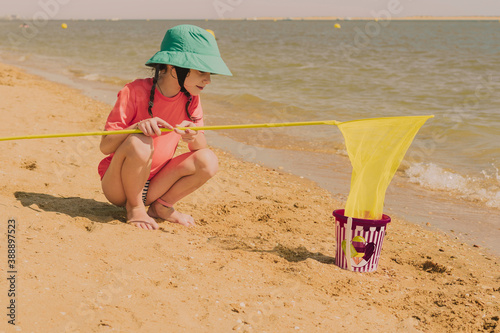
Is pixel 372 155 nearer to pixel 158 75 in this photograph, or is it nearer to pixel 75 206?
pixel 158 75

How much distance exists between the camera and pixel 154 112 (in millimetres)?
3029

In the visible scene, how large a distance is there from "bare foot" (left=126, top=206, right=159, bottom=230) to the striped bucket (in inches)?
45.6

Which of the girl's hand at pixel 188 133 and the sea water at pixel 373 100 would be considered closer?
the girl's hand at pixel 188 133

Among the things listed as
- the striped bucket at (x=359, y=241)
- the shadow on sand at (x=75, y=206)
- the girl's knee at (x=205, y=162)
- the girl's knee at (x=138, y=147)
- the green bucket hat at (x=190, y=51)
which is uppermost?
the green bucket hat at (x=190, y=51)

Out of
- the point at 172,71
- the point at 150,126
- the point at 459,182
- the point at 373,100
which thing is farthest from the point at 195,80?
the point at 373,100

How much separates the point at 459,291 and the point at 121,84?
9.98 m

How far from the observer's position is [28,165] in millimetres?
4023

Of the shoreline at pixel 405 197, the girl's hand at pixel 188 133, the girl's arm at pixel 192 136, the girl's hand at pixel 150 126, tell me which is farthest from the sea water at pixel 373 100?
the girl's hand at pixel 150 126

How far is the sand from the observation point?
7.09 ft

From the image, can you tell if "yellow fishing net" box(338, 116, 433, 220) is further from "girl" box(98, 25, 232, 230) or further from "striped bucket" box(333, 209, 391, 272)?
"girl" box(98, 25, 232, 230)

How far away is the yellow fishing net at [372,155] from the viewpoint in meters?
2.72

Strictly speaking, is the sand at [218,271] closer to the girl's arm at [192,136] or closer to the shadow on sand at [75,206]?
the shadow on sand at [75,206]

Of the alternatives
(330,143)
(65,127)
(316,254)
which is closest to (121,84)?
(65,127)

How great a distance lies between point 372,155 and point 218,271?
1.05 meters
